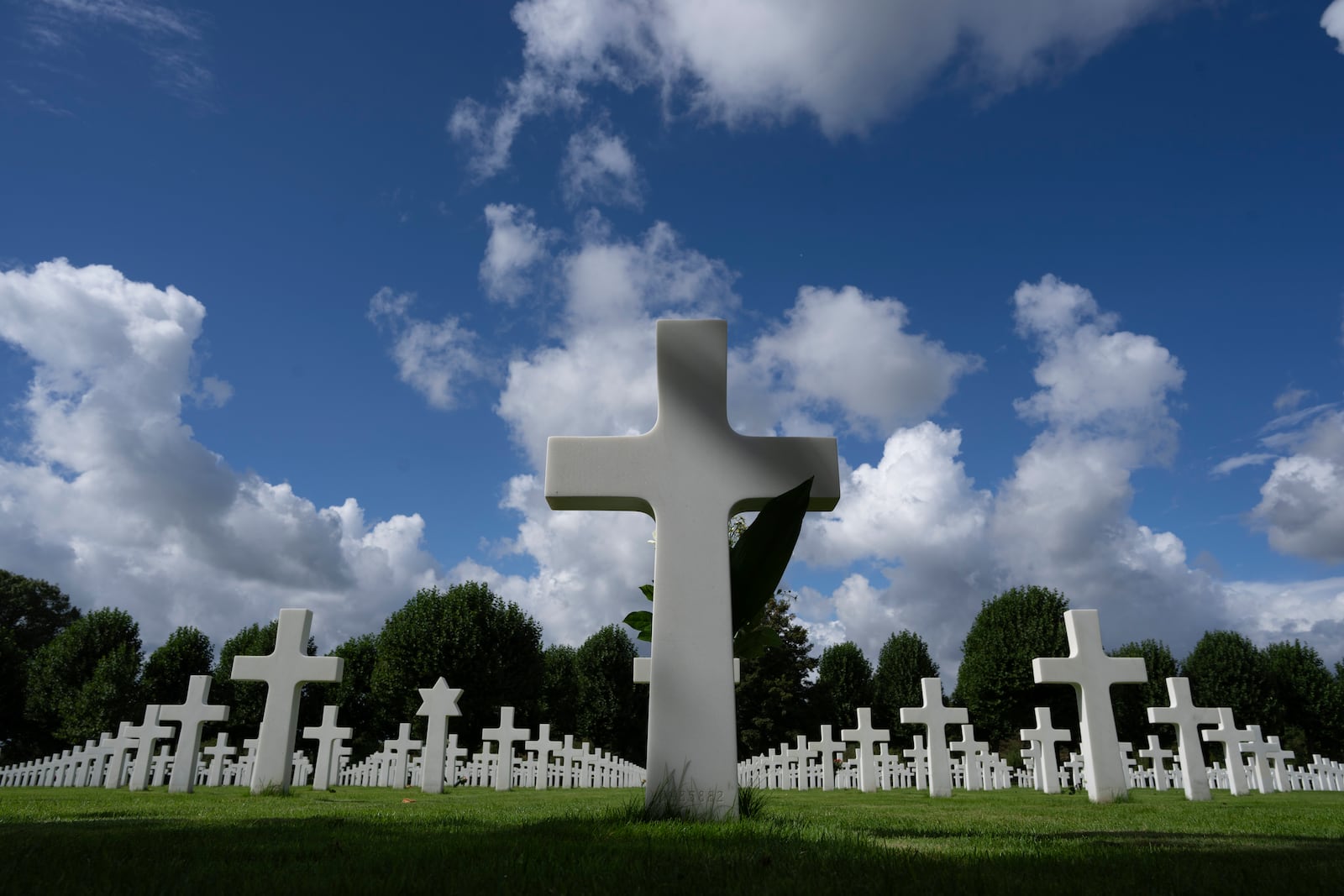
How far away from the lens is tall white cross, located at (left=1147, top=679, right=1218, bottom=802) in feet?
37.3

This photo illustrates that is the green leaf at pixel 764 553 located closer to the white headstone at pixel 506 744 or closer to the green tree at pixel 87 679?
the white headstone at pixel 506 744

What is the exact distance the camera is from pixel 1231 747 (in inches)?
575

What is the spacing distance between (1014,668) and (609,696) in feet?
56.3

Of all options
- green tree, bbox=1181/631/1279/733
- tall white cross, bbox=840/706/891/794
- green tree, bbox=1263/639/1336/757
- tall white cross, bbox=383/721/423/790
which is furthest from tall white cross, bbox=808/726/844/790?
green tree, bbox=1263/639/1336/757

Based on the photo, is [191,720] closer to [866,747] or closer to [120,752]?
[120,752]

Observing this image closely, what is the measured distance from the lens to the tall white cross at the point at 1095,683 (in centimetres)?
1014

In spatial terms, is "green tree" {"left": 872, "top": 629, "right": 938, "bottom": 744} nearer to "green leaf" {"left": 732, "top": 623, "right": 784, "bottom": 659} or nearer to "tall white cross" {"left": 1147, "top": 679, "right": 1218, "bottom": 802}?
"tall white cross" {"left": 1147, "top": 679, "right": 1218, "bottom": 802}

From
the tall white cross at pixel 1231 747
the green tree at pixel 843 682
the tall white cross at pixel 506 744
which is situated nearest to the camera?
the tall white cross at pixel 1231 747

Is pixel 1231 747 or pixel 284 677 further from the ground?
pixel 284 677

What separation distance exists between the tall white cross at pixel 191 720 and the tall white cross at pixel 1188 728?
47.3 feet

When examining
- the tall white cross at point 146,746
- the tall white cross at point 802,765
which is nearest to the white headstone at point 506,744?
the tall white cross at point 146,746

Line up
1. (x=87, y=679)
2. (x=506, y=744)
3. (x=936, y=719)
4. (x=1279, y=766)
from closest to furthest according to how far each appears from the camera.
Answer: (x=936, y=719)
(x=506, y=744)
(x=1279, y=766)
(x=87, y=679)

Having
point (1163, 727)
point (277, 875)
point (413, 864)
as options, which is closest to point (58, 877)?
point (277, 875)

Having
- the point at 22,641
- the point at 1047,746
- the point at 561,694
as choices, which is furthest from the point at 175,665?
the point at 1047,746
